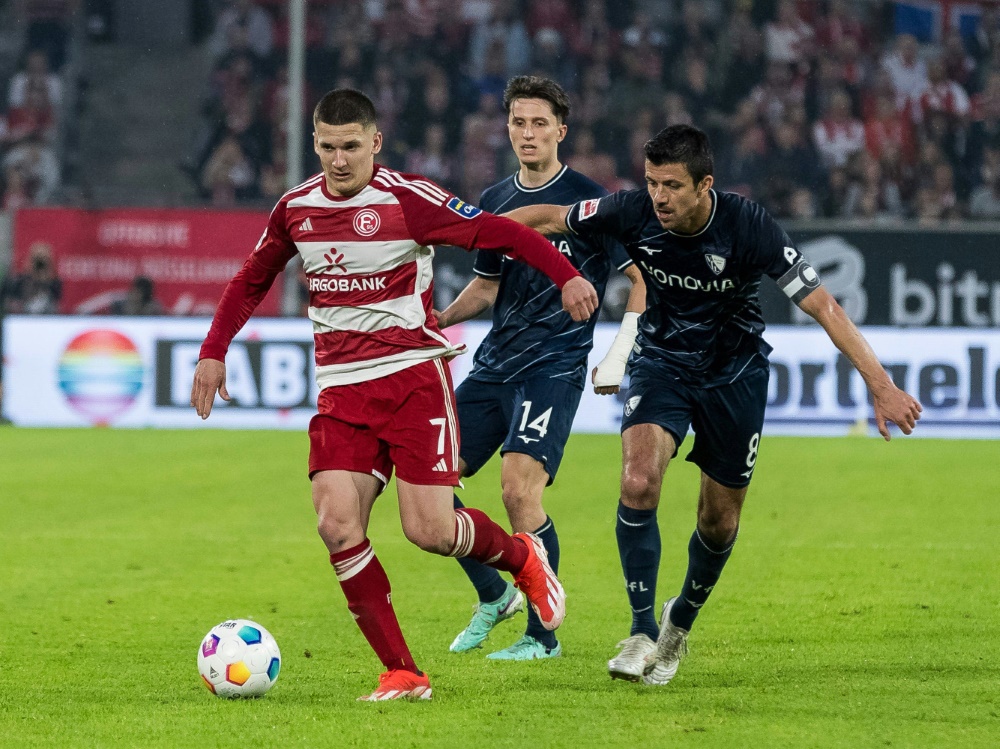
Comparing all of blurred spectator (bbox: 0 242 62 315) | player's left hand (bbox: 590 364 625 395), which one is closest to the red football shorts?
player's left hand (bbox: 590 364 625 395)

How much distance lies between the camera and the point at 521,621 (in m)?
6.67

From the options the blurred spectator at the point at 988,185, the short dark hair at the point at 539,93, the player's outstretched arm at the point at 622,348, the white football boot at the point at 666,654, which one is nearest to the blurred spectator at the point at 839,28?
the blurred spectator at the point at 988,185

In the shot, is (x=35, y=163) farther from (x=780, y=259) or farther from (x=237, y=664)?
(x=780, y=259)

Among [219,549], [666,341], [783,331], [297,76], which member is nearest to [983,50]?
[783,331]

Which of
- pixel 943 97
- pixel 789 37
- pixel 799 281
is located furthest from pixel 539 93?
pixel 789 37

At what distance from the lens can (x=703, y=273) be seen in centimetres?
519

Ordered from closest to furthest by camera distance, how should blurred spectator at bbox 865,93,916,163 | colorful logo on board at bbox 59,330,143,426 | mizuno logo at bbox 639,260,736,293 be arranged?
mizuno logo at bbox 639,260,736,293
colorful logo on board at bbox 59,330,143,426
blurred spectator at bbox 865,93,916,163

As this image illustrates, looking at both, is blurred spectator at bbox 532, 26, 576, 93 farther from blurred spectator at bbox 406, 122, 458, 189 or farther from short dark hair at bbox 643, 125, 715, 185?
short dark hair at bbox 643, 125, 715, 185

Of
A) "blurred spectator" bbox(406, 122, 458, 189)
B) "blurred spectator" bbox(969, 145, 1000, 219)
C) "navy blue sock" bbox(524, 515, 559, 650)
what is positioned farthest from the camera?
"blurred spectator" bbox(406, 122, 458, 189)

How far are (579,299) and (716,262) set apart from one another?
25.9 inches

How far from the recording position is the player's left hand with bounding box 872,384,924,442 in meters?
4.64

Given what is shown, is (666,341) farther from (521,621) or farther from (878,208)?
(878,208)

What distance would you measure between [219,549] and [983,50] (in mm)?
14377

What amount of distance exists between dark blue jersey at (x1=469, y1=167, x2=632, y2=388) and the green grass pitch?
111 cm
